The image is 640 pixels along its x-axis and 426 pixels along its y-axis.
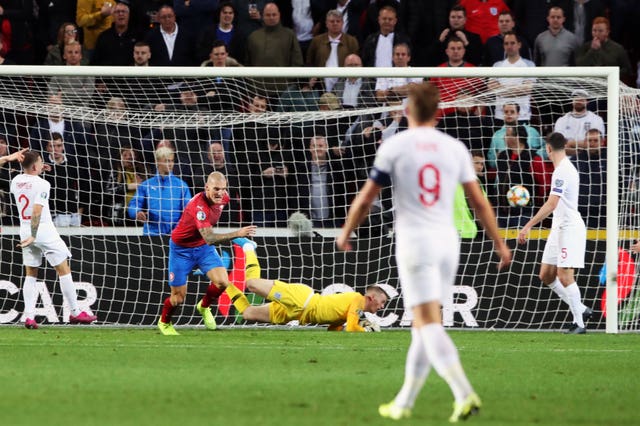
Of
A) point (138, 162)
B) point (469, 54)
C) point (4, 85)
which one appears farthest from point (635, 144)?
point (4, 85)

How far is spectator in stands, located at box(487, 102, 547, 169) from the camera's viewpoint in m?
16.4

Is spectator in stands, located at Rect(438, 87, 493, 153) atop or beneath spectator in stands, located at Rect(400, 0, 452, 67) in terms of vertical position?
beneath

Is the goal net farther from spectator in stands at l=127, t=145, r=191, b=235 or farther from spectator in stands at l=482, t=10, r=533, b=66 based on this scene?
spectator in stands at l=482, t=10, r=533, b=66

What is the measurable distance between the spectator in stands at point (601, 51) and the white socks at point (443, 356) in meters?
11.4

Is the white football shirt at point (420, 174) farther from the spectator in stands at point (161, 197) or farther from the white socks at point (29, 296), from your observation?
the spectator in stands at point (161, 197)

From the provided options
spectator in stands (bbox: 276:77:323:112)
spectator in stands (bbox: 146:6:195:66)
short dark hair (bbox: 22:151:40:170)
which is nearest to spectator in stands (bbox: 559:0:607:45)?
spectator in stands (bbox: 276:77:323:112)

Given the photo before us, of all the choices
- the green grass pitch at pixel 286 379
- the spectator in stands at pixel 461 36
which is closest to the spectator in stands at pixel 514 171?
the spectator in stands at pixel 461 36

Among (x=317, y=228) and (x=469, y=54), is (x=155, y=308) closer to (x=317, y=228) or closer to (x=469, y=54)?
(x=317, y=228)

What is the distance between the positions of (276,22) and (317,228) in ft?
11.8

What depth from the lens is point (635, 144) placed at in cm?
1605

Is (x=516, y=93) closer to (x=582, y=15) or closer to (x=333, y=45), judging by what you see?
(x=333, y=45)

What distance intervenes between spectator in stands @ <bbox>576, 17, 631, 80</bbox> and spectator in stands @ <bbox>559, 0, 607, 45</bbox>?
62 cm

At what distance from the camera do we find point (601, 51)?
1795 cm

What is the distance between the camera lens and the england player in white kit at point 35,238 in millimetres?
14555
